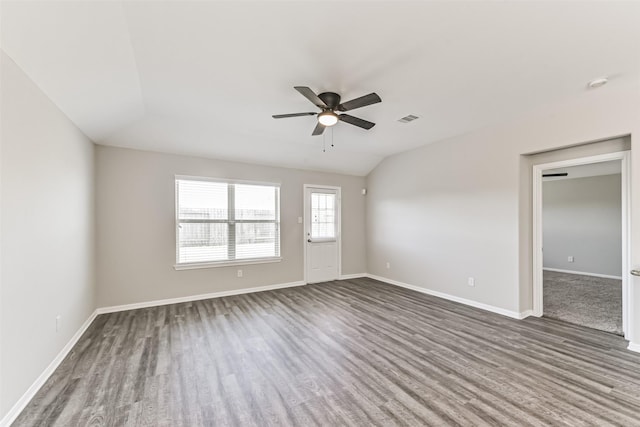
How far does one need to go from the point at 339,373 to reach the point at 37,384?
248 cm

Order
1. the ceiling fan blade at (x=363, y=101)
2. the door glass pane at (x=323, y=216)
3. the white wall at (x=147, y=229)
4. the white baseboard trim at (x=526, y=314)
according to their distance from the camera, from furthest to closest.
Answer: the door glass pane at (x=323, y=216) < the white wall at (x=147, y=229) < the white baseboard trim at (x=526, y=314) < the ceiling fan blade at (x=363, y=101)

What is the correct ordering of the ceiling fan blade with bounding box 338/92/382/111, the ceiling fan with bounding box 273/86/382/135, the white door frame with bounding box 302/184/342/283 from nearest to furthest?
the ceiling fan blade with bounding box 338/92/382/111, the ceiling fan with bounding box 273/86/382/135, the white door frame with bounding box 302/184/342/283

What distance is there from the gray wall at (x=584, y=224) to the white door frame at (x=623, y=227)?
419 cm

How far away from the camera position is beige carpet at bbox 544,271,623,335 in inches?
145

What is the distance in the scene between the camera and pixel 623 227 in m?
3.16

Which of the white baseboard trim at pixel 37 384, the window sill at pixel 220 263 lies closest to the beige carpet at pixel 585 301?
the window sill at pixel 220 263

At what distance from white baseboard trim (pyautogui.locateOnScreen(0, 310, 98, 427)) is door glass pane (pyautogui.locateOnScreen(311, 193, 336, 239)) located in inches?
160

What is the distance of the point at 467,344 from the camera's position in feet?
10.0

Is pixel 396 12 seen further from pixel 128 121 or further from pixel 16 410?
pixel 16 410

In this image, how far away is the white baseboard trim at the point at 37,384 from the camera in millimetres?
1865

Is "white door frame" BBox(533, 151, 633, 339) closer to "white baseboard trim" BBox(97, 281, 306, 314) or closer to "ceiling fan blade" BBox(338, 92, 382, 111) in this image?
"ceiling fan blade" BBox(338, 92, 382, 111)

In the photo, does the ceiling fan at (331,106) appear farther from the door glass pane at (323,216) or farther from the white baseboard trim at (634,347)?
the white baseboard trim at (634,347)

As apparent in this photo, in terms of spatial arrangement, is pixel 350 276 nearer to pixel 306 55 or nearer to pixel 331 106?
pixel 331 106

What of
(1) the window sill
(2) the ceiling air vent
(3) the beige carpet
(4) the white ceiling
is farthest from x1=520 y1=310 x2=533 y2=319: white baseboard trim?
(1) the window sill
